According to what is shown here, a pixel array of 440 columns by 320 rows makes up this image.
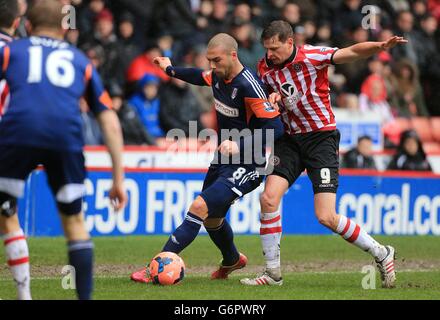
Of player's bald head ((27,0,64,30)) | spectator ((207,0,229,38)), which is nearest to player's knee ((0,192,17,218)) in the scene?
player's bald head ((27,0,64,30))

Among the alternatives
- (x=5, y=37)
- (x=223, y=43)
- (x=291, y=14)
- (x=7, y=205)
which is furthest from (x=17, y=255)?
(x=291, y=14)

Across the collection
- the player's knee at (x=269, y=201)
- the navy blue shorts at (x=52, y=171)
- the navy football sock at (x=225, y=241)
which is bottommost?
the navy football sock at (x=225, y=241)

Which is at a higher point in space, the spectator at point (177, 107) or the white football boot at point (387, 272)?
the spectator at point (177, 107)

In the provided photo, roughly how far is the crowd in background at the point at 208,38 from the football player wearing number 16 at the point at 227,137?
6914mm

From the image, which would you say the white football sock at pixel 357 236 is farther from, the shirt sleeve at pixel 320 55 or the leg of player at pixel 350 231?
the shirt sleeve at pixel 320 55

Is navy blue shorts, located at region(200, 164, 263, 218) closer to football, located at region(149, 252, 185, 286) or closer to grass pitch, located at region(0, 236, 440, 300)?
football, located at region(149, 252, 185, 286)

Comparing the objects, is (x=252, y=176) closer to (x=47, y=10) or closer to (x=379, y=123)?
(x=47, y=10)

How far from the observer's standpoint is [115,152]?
7.05 meters

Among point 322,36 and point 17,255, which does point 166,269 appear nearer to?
point 17,255

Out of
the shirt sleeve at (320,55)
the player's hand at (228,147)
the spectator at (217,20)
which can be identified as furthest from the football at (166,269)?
the spectator at (217,20)

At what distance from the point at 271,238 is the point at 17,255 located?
312 centimetres

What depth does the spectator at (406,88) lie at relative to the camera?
20.6 meters
